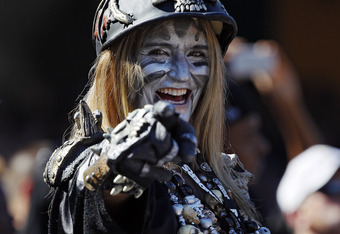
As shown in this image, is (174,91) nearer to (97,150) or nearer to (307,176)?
(97,150)

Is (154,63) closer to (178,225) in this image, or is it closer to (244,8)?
(178,225)

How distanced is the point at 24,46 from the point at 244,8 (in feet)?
7.26

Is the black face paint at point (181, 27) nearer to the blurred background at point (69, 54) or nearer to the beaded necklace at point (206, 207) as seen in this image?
the beaded necklace at point (206, 207)

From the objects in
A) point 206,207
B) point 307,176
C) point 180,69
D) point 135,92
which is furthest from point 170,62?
point 307,176

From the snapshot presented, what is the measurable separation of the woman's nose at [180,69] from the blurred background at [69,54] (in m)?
4.01

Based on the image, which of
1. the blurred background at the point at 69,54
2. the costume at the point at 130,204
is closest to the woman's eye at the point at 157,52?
the costume at the point at 130,204

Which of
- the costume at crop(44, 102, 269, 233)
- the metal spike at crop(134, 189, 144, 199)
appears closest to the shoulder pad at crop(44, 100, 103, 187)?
the costume at crop(44, 102, 269, 233)

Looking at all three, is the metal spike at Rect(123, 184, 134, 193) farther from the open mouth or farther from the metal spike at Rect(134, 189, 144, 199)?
the open mouth

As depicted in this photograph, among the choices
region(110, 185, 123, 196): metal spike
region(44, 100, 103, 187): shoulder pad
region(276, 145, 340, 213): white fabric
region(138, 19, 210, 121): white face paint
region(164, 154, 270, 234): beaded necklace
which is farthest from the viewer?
region(276, 145, 340, 213): white fabric

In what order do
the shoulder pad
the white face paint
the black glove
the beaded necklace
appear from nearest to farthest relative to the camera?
the black glove
the shoulder pad
the beaded necklace
the white face paint

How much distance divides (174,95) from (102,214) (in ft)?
2.45

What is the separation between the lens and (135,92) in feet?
9.32

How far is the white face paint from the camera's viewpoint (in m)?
2.83

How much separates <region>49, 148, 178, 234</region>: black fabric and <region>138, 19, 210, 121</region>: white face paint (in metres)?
0.49
